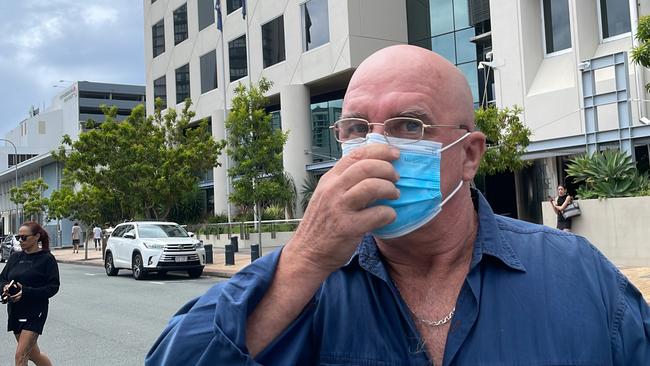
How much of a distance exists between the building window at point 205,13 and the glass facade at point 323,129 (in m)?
9.25

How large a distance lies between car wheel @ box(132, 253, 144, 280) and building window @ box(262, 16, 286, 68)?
1597cm

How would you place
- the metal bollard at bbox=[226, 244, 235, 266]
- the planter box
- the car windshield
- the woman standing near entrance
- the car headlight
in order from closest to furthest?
the planter box
the woman standing near entrance
the car headlight
the car windshield
the metal bollard at bbox=[226, 244, 235, 266]

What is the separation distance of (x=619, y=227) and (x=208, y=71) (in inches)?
1112

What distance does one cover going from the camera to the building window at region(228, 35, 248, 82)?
34562 millimetres

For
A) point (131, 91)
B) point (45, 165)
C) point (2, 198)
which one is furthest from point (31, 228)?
point (131, 91)

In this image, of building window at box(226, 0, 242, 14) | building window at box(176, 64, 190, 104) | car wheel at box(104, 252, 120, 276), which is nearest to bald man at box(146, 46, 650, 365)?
car wheel at box(104, 252, 120, 276)

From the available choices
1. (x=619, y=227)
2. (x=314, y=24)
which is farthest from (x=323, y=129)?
(x=619, y=227)

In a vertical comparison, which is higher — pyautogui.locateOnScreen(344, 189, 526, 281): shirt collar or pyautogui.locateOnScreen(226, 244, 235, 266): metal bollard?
pyautogui.locateOnScreen(344, 189, 526, 281): shirt collar

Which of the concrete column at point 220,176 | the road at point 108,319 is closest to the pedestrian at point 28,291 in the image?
the road at point 108,319

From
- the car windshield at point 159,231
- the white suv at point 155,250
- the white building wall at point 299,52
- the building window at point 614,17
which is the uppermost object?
the white building wall at point 299,52

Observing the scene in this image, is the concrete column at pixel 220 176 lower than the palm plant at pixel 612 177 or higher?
higher

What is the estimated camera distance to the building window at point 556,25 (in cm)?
2080

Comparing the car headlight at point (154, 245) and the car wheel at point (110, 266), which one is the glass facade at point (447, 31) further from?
the car wheel at point (110, 266)

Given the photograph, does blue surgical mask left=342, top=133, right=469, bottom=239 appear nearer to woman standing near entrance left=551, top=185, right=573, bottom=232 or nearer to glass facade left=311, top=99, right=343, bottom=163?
woman standing near entrance left=551, top=185, right=573, bottom=232
